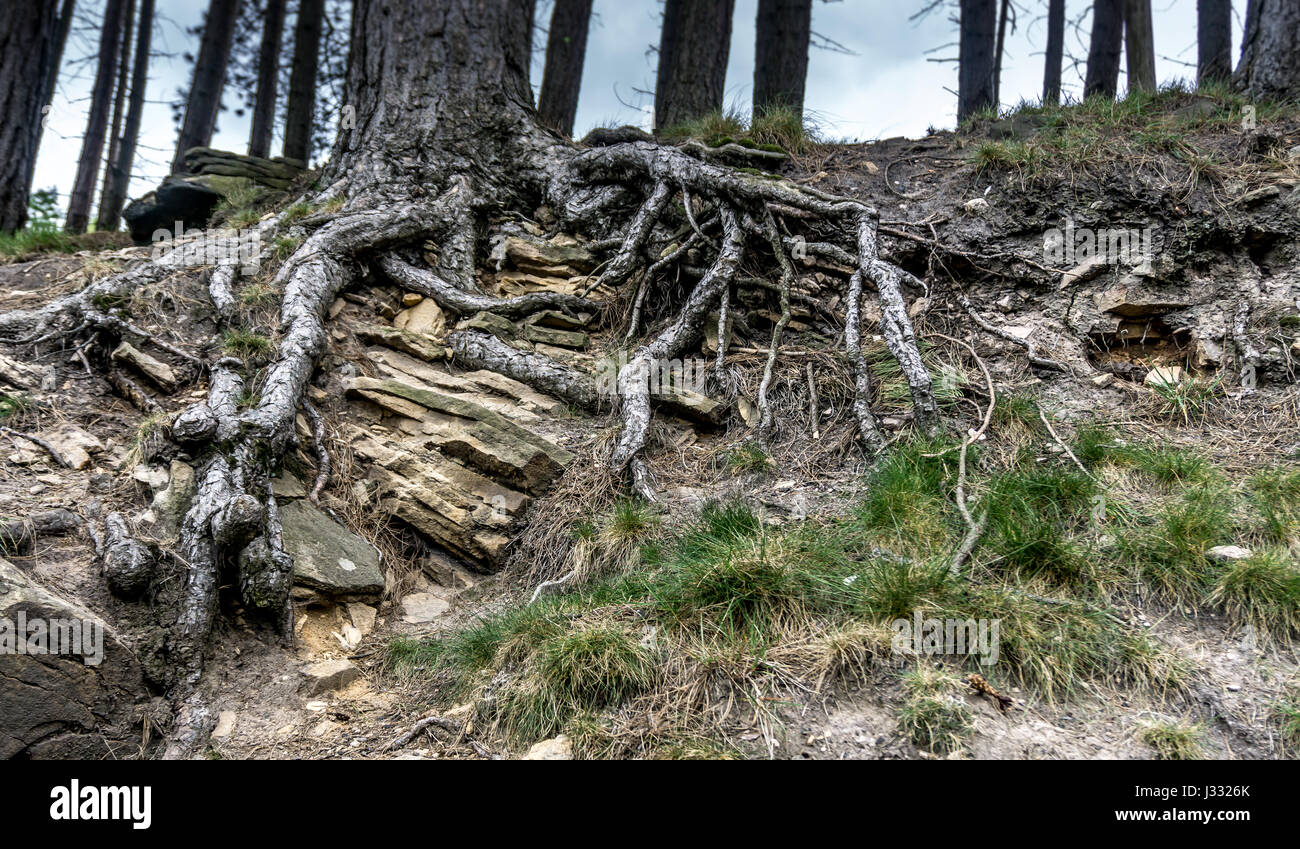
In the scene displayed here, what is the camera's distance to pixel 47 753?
8.74 ft

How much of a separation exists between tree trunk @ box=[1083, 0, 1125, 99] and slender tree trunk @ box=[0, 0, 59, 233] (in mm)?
12694

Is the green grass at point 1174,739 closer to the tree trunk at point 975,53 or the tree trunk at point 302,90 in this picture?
A: the tree trunk at point 302,90

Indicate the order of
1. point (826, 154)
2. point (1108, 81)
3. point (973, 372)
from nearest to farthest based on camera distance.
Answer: point (973, 372) < point (826, 154) < point (1108, 81)

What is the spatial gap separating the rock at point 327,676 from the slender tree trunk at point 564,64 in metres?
8.93

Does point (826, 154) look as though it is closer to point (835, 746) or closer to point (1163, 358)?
point (1163, 358)

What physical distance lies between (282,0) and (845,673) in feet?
45.7

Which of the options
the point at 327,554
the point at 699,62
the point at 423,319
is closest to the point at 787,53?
the point at 699,62

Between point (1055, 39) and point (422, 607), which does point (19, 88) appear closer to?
point (422, 607)

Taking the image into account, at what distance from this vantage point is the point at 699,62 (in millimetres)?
8898

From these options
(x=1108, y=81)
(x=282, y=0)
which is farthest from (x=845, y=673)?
(x=282, y=0)

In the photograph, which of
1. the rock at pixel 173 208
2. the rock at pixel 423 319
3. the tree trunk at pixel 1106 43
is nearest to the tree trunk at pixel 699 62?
the rock at pixel 423 319

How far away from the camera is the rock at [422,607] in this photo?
3799 millimetres
